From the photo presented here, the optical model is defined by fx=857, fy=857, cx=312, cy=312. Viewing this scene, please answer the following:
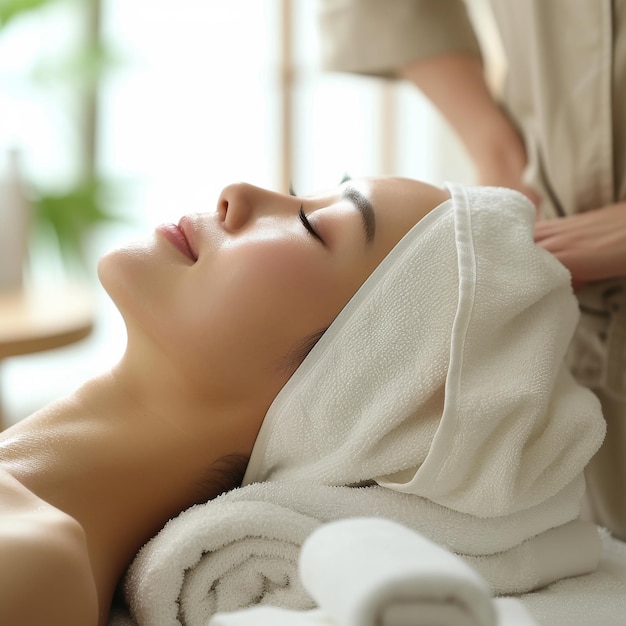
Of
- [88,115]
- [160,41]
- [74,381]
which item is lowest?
[74,381]

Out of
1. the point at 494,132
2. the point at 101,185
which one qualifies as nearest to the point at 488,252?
the point at 494,132

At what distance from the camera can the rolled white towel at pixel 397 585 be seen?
1.77ft

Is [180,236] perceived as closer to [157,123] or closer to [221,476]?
[221,476]

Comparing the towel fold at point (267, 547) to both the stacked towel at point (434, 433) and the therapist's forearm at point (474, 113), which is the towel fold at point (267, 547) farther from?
the therapist's forearm at point (474, 113)

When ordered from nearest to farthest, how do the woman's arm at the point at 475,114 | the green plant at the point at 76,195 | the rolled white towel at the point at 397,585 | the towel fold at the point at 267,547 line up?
1. the rolled white towel at the point at 397,585
2. the towel fold at the point at 267,547
3. the woman's arm at the point at 475,114
4. the green plant at the point at 76,195

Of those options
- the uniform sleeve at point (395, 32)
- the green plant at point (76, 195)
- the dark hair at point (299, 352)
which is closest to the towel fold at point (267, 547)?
the dark hair at point (299, 352)

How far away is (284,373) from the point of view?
913mm

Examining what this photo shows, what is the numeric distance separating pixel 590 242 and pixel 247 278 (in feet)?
1.69

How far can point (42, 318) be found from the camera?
6.08ft

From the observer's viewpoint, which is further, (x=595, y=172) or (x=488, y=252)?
(x=595, y=172)

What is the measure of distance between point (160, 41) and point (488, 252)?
2.72 m

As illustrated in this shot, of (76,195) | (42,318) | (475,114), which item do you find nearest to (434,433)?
(475,114)

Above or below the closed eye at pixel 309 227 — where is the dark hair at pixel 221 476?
below

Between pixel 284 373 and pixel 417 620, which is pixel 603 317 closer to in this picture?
pixel 284 373
